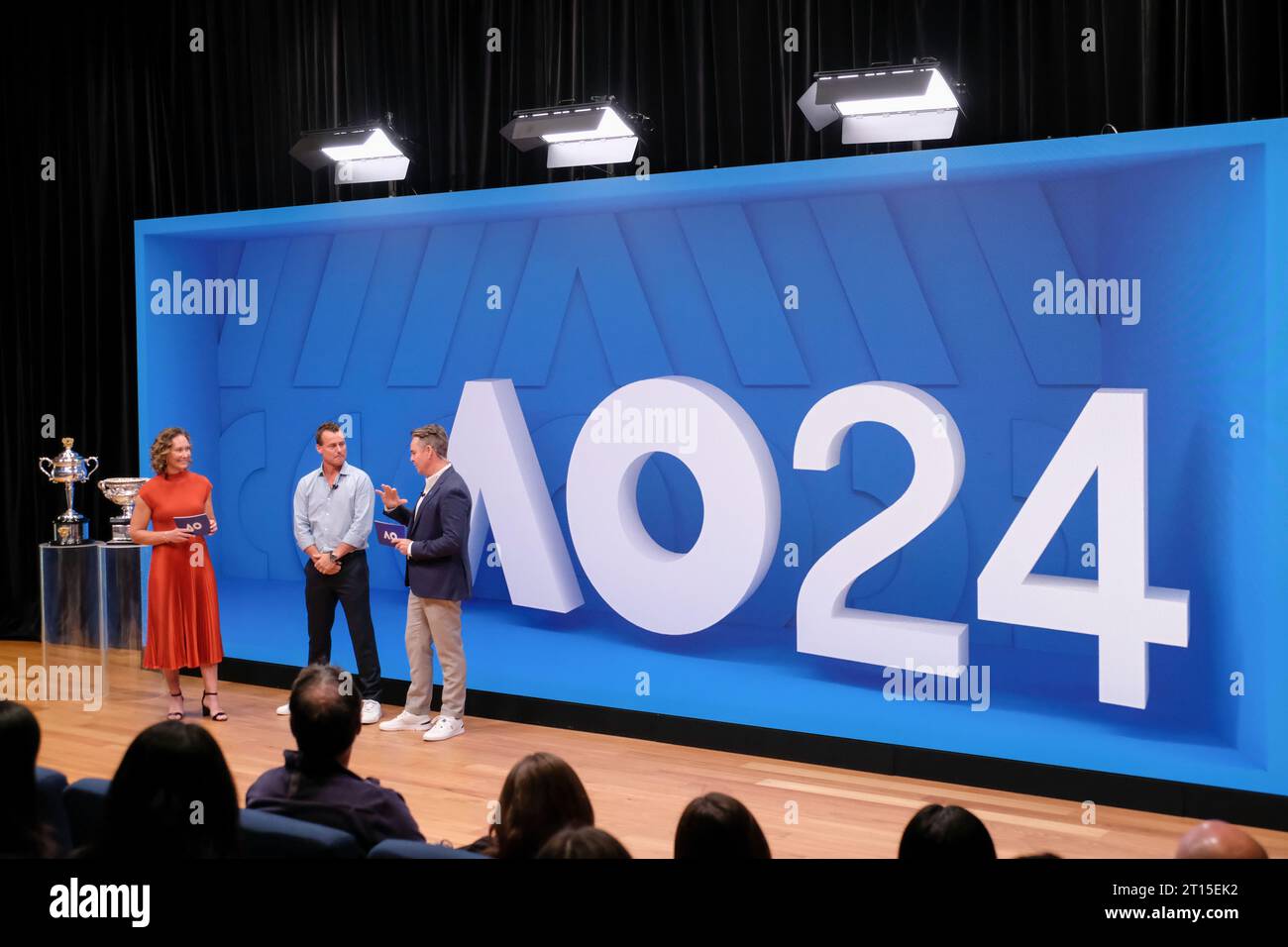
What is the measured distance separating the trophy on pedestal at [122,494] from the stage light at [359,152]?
2.27 m

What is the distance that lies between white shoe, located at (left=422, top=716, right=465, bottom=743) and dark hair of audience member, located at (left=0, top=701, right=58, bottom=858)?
367 centimetres

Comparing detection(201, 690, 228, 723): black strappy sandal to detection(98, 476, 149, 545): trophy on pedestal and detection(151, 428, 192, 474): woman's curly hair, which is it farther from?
detection(98, 476, 149, 545): trophy on pedestal

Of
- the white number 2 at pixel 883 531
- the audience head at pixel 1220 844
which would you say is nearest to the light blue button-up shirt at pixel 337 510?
the white number 2 at pixel 883 531

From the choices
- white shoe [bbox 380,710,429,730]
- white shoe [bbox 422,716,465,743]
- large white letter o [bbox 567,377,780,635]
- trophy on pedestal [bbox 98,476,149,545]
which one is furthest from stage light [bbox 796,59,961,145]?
trophy on pedestal [bbox 98,476,149,545]

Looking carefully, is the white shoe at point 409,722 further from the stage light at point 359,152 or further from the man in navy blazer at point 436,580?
the stage light at point 359,152

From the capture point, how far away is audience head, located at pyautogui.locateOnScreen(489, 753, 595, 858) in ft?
9.27

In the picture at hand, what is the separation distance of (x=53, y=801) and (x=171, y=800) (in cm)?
A: 70

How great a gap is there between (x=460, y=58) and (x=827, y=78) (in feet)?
9.46

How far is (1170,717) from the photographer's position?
562cm

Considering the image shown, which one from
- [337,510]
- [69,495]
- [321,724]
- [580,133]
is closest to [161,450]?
[337,510]

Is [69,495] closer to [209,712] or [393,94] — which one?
[209,712]

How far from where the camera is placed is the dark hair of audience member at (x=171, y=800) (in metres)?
2.41
